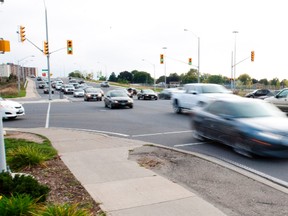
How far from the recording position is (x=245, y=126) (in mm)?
7727

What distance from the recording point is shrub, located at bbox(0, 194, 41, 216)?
3.86 m

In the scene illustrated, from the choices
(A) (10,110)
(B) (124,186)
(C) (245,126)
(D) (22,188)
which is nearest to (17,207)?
(D) (22,188)

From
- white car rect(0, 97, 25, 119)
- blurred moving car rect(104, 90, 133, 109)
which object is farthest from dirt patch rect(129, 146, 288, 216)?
blurred moving car rect(104, 90, 133, 109)

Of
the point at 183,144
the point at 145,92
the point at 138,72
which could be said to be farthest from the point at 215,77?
the point at 183,144

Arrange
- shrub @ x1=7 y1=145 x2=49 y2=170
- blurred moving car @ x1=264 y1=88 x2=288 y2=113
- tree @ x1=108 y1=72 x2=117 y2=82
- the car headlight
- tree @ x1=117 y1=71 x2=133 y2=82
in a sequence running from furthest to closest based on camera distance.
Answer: tree @ x1=108 y1=72 x2=117 y2=82 < tree @ x1=117 y1=71 x2=133 y2=82 < blurred moving car @ x1=264 y1=88 x2=288 y2=113 < the car headlight < shrub @ x1=7 y1=145 x2=49 y2=170

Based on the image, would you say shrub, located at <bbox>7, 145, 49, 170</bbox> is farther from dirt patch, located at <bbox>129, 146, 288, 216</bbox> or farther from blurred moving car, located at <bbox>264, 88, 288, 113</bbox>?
blurred moving car, located at <bbox>264, 88, 288, 113</bbox>

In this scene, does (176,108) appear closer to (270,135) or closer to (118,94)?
(118,94)

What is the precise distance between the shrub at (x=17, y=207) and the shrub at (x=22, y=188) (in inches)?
14.6

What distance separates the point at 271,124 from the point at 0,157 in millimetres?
6000

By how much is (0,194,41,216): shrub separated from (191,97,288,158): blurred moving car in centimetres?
529

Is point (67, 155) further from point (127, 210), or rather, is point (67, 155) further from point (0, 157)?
point (127, 210)

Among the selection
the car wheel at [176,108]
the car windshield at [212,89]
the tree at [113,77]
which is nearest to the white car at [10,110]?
the car wheel at [176,108]

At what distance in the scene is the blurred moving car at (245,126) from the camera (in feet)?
24.0

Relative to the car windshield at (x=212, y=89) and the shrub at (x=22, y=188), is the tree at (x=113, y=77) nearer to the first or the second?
the car windshield at (x=212, y=89)
